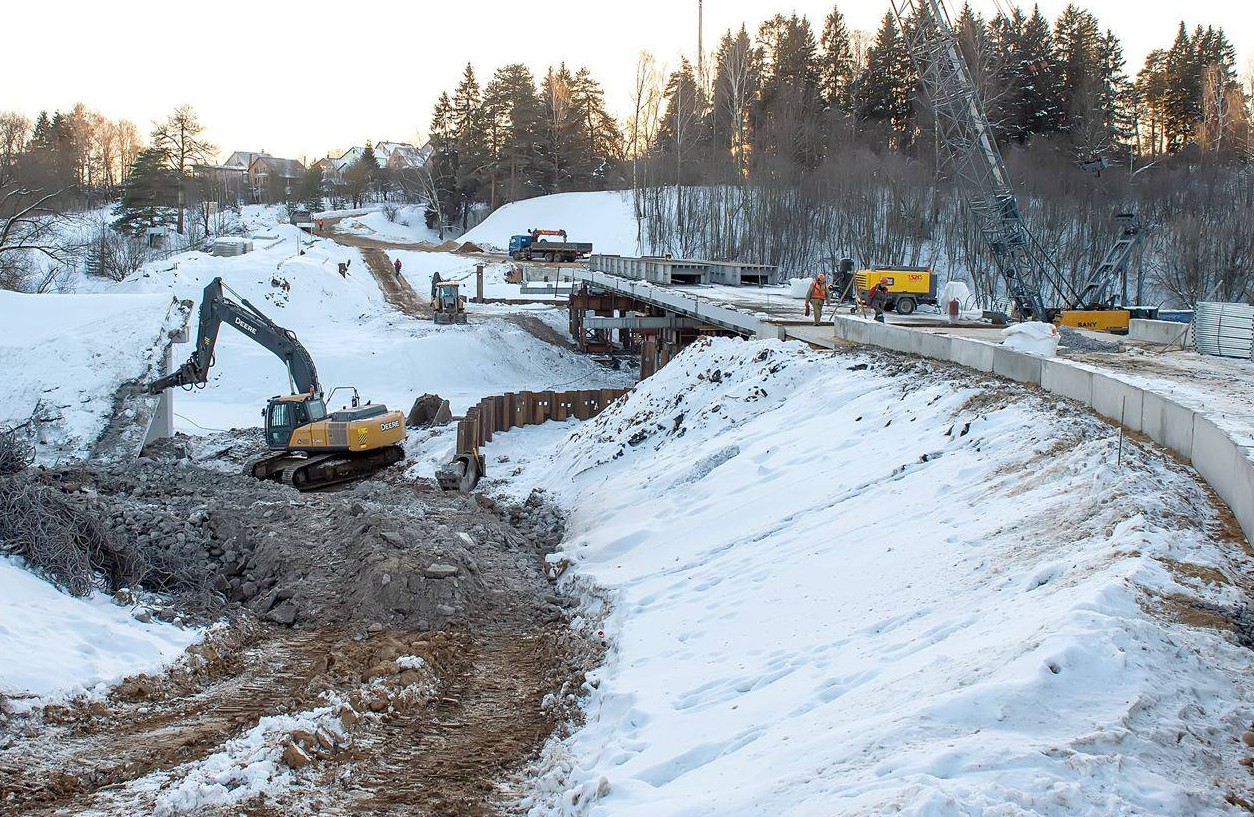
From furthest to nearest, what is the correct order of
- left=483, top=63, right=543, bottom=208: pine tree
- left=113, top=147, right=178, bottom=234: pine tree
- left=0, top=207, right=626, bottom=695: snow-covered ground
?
left=483, top=63, right=543, bottom=208: pine tree
left=113, top=147, right=178, bottom=234: pine tree
left=0, top=207, right=626, bottom=695: snow-covered ground

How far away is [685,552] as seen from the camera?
433 inches

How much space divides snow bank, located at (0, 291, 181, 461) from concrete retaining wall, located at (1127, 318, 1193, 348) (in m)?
22.0

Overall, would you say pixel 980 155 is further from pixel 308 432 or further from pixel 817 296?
pixel 308 432

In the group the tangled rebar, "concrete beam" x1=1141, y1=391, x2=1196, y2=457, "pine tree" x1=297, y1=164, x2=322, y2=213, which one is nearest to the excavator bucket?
the tangled rebar

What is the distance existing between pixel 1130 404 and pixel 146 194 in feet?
199

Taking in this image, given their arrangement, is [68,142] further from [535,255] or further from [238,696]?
[238,696]

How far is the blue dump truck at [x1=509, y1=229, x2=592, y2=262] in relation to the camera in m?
56.0

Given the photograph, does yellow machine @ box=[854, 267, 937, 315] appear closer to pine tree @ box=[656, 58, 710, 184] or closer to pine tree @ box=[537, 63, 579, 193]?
pine tree @ box=[656, 58, 710, 184]

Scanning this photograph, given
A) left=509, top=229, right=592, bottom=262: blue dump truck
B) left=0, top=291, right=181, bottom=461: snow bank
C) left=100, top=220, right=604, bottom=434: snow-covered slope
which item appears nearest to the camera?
left=0, top=291, right=181, bottom=461: snow bank

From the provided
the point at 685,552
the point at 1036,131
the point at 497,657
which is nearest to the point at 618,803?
the point at 497,657

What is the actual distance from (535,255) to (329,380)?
86.4ft

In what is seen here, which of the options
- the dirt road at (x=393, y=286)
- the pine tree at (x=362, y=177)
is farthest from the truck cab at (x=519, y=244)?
the pine tree at (x=362, y=177)

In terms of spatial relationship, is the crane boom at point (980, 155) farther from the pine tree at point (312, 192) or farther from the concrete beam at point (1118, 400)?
the pine tree at point (312, 192)

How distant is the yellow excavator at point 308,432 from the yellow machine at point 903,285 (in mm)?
13725
